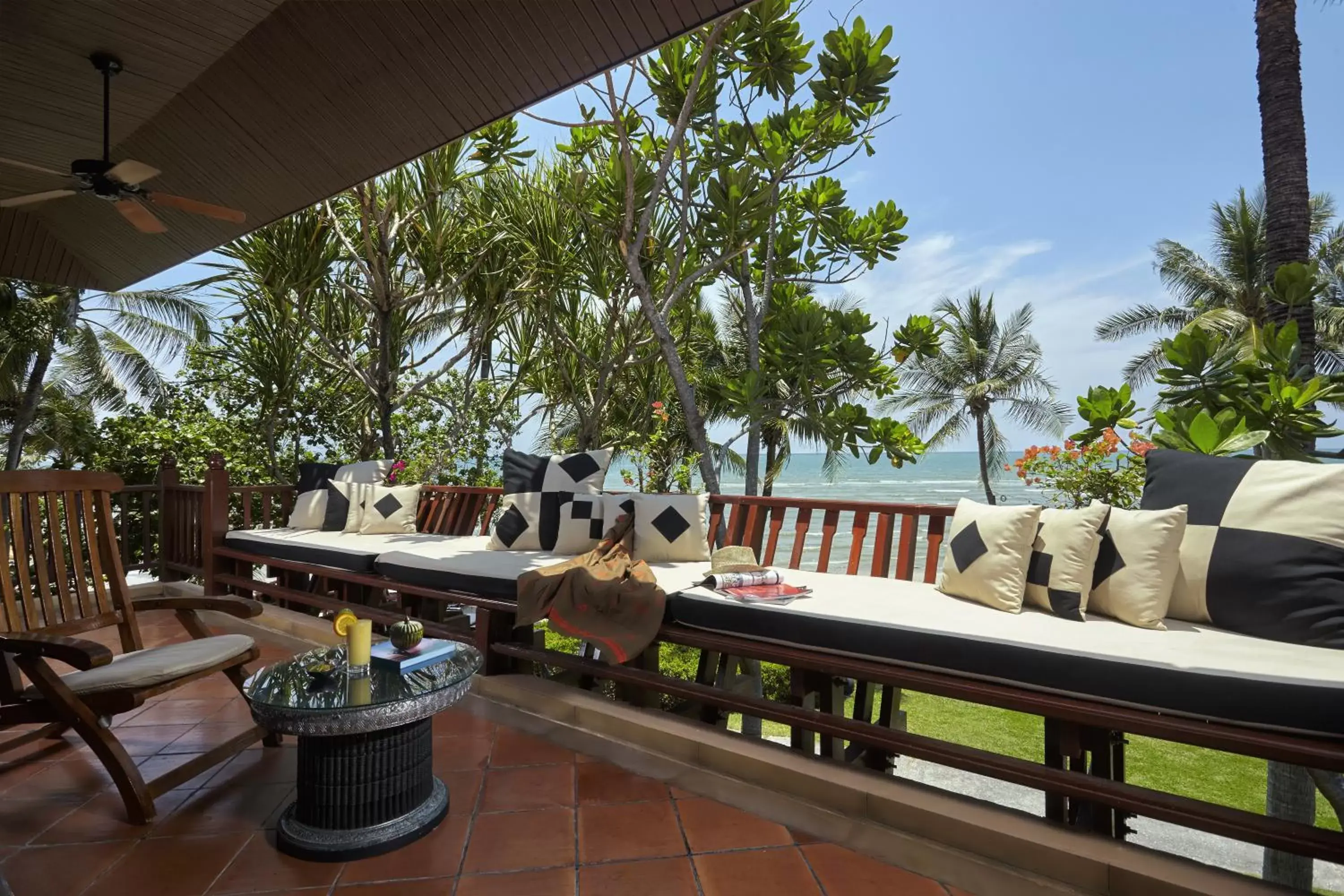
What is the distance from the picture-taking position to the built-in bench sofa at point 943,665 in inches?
54.9

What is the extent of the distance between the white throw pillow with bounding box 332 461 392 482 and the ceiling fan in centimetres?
172

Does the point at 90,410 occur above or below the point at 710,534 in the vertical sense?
above

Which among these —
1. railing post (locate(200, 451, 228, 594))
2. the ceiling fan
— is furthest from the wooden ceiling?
railing post (locate(200, 451, 228, 594))

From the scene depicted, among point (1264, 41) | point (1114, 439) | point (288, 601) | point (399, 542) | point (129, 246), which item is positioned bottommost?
point (288, 601)

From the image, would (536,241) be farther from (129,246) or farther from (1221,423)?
(1221,423)

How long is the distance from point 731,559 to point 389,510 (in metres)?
2.50

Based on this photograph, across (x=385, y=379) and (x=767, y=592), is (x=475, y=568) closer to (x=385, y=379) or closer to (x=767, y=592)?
(x=767, y=592)

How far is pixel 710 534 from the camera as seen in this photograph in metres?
3.33

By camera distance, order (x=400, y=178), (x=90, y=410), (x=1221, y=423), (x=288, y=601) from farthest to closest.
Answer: (x=90, y=410) → (x=400, y=178) → (x=288, y=601) → (x=1221, y=423)

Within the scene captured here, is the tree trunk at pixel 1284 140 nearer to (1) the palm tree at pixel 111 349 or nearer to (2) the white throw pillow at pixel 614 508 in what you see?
(2) the white throw pillow at pixel 614 508

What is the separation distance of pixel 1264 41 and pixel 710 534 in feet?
18.1

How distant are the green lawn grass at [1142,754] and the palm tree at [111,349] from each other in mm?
12898

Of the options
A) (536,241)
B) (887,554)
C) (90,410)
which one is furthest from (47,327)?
(887,554)

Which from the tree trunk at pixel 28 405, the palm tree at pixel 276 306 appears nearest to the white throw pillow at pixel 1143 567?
the palm tree at pixel 276 306
